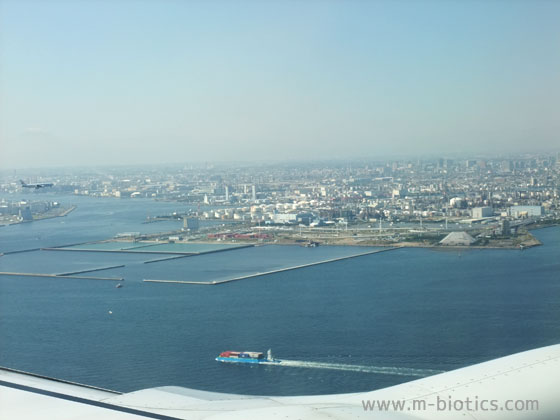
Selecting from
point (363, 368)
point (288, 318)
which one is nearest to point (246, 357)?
point (363, 368)

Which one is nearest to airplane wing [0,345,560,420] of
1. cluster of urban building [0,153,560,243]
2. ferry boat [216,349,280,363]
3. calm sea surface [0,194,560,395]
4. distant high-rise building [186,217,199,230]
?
calm sea surface [0,194,560,395]

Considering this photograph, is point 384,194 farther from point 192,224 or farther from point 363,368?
point 363,368

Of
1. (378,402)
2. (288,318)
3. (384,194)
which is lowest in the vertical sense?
(288,318)

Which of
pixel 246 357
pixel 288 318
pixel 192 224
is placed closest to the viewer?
pixel 246 357

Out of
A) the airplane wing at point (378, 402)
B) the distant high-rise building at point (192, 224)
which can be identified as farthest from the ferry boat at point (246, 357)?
the distant high-rise building at point (192, 224)

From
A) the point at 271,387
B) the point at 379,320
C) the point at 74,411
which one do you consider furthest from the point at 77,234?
the point at 74,411

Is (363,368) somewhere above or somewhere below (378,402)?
below

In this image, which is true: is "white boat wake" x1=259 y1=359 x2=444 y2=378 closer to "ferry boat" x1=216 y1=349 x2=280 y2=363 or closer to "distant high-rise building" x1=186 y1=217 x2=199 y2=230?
"ferry boat" x1=216 y1=349 x2=280 y2=363
